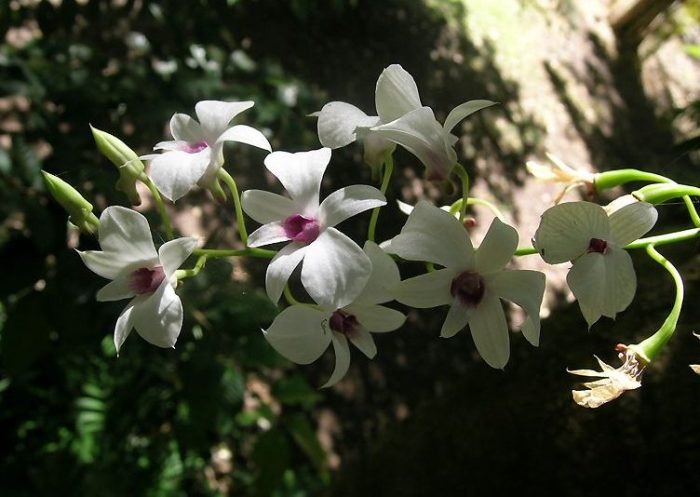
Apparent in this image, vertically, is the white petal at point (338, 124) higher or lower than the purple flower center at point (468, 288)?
higher

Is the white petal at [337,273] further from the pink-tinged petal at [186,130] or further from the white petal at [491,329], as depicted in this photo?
the pink-tinged petal at [186,130]

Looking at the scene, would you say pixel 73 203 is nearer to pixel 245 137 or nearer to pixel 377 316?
pixel 245 137

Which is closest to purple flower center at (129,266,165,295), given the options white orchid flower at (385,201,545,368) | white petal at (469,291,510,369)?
white orchid flower at (385,201,545,368)

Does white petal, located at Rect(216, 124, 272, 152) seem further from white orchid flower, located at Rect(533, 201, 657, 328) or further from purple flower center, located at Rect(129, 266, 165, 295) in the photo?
white orchid flower, located at Rect(533, 201, 657, 328)

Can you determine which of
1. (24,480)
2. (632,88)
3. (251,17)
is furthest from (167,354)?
(632,88)

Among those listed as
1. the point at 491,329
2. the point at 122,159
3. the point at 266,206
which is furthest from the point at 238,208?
the point at 491,329

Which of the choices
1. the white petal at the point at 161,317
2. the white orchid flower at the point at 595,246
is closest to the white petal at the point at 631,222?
the white orchid flower at the point at 595,246
